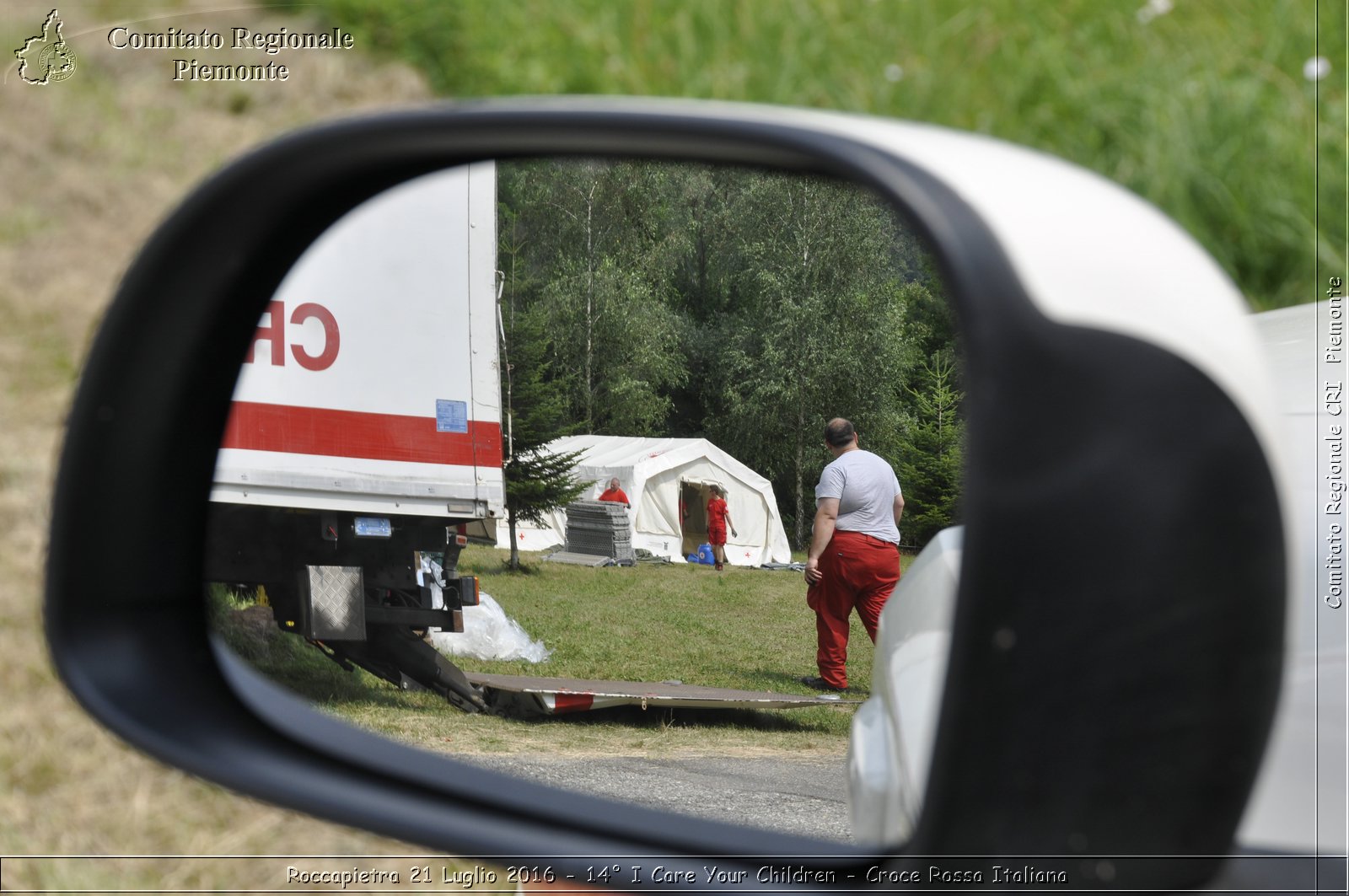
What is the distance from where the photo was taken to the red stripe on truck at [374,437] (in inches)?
51.2

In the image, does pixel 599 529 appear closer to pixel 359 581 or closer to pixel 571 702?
pixel 571 702

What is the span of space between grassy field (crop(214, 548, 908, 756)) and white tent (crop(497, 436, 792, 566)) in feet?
0.10

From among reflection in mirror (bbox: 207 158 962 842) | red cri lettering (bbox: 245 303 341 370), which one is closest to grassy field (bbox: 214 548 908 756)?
reflection in mirror (bbox: 207 158 962 842)

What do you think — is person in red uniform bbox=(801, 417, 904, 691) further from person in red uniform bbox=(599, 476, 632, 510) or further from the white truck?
the white truck

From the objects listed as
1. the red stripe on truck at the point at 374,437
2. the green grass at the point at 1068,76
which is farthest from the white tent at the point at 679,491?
the green grass at the point at 1068,76

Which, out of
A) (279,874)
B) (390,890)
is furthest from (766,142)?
(279,874)

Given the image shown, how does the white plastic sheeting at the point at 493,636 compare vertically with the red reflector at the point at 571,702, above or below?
above

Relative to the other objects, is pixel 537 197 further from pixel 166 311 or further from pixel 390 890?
pixel 390 890

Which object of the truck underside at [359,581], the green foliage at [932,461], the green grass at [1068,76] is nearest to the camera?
the green foliage at [932,461]

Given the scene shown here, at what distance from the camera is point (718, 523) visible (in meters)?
1.15

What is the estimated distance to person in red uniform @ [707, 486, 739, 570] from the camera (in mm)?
1129

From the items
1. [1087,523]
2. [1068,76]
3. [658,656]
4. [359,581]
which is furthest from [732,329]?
[1068,76]

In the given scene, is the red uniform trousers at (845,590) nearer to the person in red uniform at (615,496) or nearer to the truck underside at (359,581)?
the person in red uniform at (615,496)

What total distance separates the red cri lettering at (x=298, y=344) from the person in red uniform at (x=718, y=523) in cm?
58
